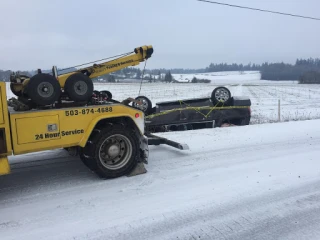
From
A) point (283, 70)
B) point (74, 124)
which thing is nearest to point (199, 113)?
point (74, 124)

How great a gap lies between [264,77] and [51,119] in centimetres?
12625

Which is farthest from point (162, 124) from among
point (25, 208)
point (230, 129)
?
point (25, 208)

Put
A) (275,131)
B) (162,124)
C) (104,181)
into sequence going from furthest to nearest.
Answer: (162,124) < (275,131) < (104,181)

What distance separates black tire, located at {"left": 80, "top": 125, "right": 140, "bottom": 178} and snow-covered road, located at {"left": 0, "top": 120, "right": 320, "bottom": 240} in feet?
0.64

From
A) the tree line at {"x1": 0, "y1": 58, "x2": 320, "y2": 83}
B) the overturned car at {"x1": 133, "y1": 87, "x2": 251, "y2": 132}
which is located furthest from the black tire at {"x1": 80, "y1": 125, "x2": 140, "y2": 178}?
the tree line at {"x1": 0, "y1": 58, "x2": 320, "y2": 83}

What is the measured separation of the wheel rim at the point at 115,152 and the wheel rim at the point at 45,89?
Result: 3.89ft

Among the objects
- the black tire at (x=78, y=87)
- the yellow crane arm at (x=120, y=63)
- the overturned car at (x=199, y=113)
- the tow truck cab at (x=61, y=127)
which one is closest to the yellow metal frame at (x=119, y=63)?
the yellow crane arm at (x=120, y=63)

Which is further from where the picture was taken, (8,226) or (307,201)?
(307,201)

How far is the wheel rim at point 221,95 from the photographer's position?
42.1 ft

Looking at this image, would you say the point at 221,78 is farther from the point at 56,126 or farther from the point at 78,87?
the point at 56,126

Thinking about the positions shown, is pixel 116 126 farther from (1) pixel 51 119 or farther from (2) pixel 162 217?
(2) pixel 162 217

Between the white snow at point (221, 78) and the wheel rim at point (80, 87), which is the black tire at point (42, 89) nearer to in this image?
the wheel rim at point (80, 87)

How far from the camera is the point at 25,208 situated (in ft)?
14.1

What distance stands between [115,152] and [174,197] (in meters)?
1.40
